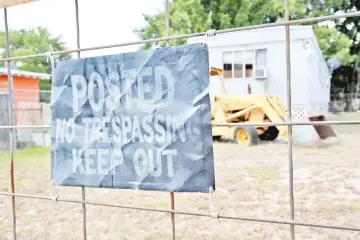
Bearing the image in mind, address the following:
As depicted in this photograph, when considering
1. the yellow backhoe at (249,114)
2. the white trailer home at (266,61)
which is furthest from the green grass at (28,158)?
the white trailer home at (266,61)

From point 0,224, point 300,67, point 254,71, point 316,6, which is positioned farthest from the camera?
point 316,6

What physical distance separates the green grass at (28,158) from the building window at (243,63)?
6836 millimetres

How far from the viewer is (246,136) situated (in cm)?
921

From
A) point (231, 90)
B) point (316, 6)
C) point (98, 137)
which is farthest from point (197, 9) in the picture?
point (98, 137)

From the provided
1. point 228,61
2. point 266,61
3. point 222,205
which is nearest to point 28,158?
point 222,205

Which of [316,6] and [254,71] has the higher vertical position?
[316,6]

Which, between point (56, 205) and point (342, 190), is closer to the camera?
point (56, 205)

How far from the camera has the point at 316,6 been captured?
21.6m

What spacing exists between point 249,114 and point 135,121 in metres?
7.85

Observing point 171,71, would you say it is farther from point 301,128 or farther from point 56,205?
point 301,128

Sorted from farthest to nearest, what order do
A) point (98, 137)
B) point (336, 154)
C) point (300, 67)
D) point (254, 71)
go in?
point (254, 71) < point (300, 67) < point (336, 154) < point (98, 137)

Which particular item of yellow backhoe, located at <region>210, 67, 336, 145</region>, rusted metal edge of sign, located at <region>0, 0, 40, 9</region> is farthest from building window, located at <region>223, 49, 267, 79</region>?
rusted metal edge of sign, located at <region>0, 0, 40, 9</region>

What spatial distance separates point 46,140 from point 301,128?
589cm

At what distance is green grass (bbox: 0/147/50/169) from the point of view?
21.7 feet
